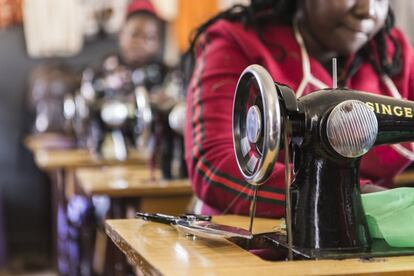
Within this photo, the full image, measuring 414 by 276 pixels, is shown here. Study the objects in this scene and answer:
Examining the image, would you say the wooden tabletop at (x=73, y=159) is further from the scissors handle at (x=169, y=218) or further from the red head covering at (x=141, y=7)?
the scissors handle at (x=169, y=218)

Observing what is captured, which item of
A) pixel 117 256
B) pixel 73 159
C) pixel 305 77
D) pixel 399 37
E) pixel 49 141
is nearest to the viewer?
pixel 305 77

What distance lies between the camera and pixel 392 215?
1169 millimetres

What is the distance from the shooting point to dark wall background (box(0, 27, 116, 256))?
19.6 feet

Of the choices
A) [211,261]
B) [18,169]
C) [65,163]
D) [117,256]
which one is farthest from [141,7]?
[211,261]

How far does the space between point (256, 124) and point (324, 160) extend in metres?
0.11

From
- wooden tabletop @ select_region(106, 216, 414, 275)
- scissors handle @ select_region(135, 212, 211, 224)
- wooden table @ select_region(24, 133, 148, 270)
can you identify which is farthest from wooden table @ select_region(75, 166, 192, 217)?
wooden tabletop @ select_region(106, 216, 414, 275)

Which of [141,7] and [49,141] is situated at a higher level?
[141,7]

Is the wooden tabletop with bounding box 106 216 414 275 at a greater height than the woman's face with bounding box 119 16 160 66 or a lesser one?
lesser

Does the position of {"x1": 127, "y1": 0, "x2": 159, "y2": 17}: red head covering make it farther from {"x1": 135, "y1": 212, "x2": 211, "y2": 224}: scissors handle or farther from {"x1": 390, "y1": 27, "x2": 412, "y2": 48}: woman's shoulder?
{"x1": 135, "y1": 212, "x2": 211, "y2": 224}: scissors handle

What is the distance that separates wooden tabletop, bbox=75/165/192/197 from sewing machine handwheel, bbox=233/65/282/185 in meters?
1.39

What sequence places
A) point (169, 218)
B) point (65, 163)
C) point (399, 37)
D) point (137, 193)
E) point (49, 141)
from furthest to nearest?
1. point (49, 141)
2. point (65, 163)
3. point (137, 193)
4. point (399, 37)
5. point (169, 218)

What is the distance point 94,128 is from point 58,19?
104 inches

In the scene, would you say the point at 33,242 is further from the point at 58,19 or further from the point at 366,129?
the point at 366,129

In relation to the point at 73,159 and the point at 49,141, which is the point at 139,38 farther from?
the point at 73,159
